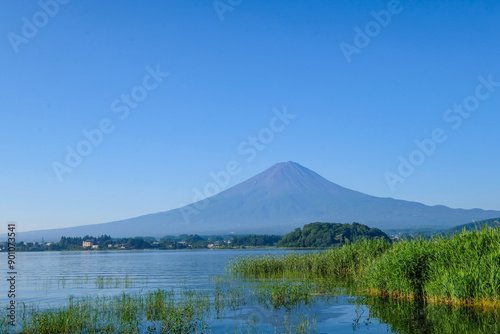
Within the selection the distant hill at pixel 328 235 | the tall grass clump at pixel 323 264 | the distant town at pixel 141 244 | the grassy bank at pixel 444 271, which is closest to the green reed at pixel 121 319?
the grassy bank at pixel 444 271

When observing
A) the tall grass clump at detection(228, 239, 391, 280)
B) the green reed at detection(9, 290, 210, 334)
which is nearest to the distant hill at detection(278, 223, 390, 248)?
the tall grass clump at detection(228, 239, 391, 280)

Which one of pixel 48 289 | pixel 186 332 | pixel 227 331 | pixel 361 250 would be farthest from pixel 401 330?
pixel 48 289

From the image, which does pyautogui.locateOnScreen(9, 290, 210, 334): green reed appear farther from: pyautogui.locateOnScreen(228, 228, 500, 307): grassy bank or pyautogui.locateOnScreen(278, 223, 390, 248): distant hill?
pyautogui.locateOnScreen(278, 223, 390, 248): distant hill

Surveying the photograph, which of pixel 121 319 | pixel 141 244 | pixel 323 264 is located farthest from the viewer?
pixel 141 244

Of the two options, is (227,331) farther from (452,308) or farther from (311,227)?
(311,227)

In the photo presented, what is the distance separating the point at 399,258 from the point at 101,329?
11638mm

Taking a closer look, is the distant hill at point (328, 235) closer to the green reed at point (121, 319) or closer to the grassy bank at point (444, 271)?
the grassy bank at point (444, 271)

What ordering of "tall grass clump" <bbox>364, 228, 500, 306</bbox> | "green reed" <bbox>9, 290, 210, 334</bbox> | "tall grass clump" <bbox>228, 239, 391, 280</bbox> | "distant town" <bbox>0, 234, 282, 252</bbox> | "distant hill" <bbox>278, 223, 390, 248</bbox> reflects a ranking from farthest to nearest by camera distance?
"distant town" <bbox>0, 234, 282, 252</bbox>
"distant hill" <bbox>278, 223, 390, 248</bbox>
"tall grass clump" <bbox>228, 239, 391, 280</bbox>
"tall grass clump" <bbox>364, 228, 500, 306</bbox>
"green reed" <bbox>9, 290, 210, 334</bbox>

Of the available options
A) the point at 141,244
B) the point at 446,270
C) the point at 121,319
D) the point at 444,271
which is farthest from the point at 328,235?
the point at 121,319

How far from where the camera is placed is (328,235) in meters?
86.4

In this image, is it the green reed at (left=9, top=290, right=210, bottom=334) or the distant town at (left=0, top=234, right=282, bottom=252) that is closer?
the green reed at (left=9, top=290, right=210, bottom=334)

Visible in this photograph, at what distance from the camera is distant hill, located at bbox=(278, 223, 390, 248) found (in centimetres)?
8481

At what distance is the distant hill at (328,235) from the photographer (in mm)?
84812

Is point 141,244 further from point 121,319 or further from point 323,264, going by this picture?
point 121,319
